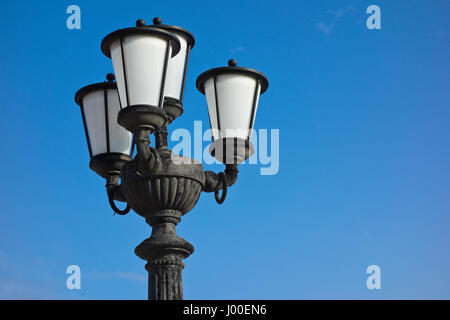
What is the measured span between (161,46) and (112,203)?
4.38 feet

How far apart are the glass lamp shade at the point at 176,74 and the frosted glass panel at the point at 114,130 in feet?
1.37

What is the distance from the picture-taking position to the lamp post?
621 cm

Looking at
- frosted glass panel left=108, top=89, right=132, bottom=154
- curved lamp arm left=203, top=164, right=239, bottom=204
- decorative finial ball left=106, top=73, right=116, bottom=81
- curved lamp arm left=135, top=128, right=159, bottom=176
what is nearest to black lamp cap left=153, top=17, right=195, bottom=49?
decorative finial ball left=106, top=73, right=116, bottom=81

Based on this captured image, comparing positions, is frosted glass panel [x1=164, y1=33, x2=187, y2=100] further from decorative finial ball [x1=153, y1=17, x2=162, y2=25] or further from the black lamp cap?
decorative finial ball [x1=153, y1=17, x2=162, y2=25]

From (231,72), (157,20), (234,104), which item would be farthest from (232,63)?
(157,20)

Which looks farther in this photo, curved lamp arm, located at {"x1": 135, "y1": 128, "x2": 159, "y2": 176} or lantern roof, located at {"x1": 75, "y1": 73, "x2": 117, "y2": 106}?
lantern roof, located at {"x1": 75, "y1": 73, "x2": 117, "y2": 106}

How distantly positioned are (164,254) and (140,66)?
4.43 feet

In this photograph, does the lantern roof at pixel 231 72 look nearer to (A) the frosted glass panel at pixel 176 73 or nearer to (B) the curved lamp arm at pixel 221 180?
(A) the frosted glass panel at pixel 176 73

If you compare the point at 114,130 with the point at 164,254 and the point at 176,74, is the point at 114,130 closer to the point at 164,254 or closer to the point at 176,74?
the point at 176,74
